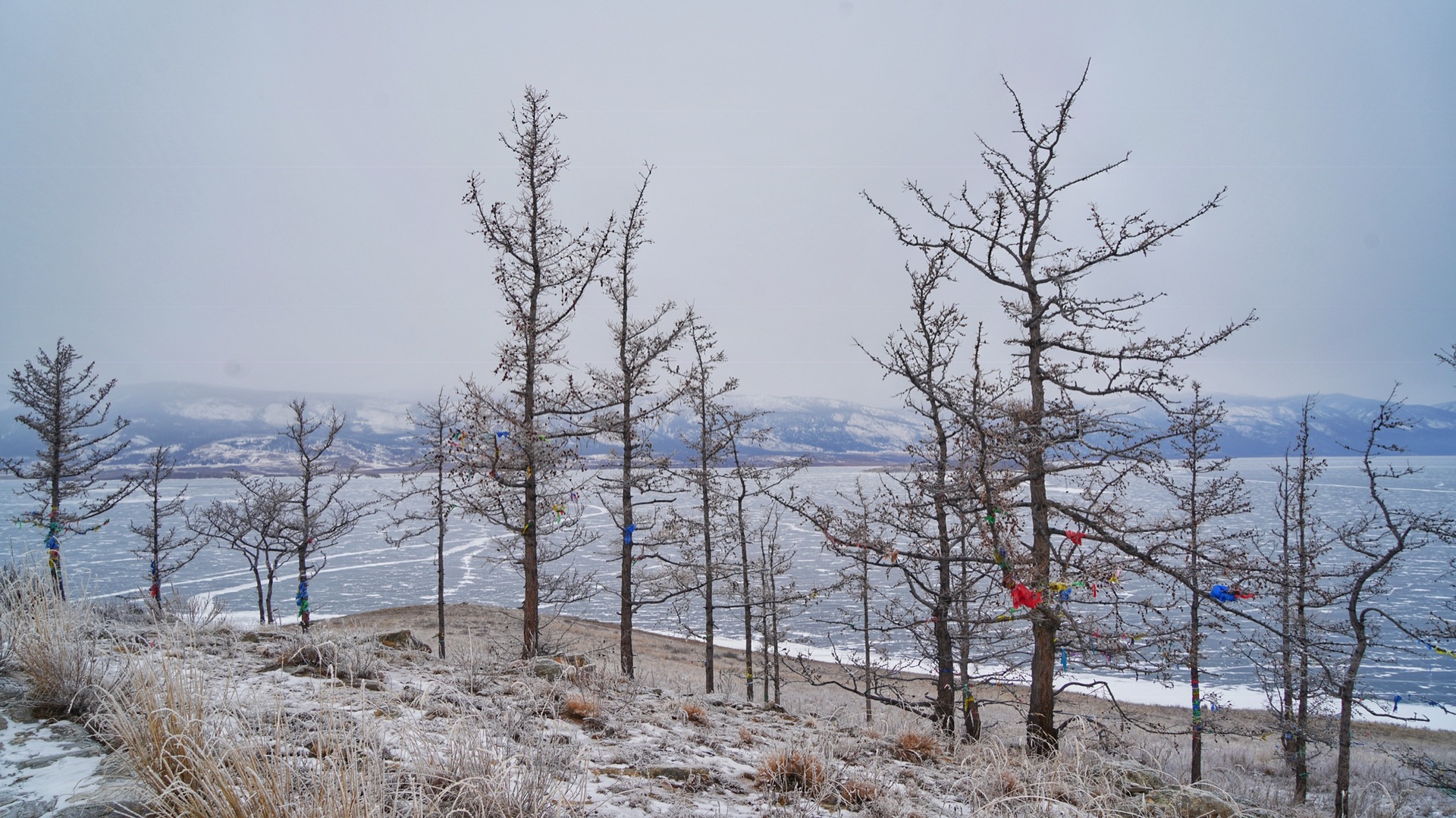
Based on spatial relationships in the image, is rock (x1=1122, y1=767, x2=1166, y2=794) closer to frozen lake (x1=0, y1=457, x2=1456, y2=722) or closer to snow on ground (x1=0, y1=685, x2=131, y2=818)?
snow on ground (x1=0, y1=685, x2=131, y2=818)

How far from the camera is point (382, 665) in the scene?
6.21m

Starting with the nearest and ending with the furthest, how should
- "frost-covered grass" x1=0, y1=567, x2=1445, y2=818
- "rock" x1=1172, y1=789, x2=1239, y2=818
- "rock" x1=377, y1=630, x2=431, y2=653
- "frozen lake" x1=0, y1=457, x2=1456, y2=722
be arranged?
"frost-covered grass" x1=0, y1=567, x2=1445, y2=818 → "rock" x1=1172, y1=789, x2=1239, y2=818 → "rock" x1=377, y1=630, x2=431, y2=653 → "frozen lake" x1=0, y1=457, x2=1456, y2=722

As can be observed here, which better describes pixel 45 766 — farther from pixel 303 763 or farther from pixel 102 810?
pixel 303 763

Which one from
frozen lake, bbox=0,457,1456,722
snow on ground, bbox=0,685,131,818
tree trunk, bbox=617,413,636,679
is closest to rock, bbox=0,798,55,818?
snow on ground, bbox=0,685,131,818

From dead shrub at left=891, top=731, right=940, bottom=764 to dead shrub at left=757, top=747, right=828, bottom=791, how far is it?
72.8 inches

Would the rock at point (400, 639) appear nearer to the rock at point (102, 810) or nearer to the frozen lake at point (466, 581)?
the frozen lake at point (466, 581)

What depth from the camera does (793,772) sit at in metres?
4.32

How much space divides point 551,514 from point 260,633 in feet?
16.7

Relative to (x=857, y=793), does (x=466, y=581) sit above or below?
below

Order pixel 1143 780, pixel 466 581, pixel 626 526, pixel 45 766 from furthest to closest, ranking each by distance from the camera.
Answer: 1. pixel 466 581
2. pixel 626 526
3. pixel 1143 780
4. pixel 45 766

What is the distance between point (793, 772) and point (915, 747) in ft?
7.91

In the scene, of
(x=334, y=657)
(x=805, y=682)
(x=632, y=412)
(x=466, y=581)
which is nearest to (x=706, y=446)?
(x=632, y=412)

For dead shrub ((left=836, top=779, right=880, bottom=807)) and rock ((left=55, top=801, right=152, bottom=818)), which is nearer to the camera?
rock ((left=55, top=801, right=152, bottom=818))

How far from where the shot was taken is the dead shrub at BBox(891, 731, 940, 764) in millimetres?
5871
